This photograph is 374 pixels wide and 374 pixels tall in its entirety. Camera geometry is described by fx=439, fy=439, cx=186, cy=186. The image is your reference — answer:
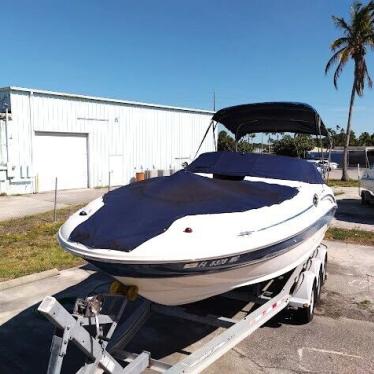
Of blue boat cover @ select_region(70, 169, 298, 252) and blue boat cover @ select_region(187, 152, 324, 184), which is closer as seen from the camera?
blue boat cover @ select_region(70, 169, 298, 252)

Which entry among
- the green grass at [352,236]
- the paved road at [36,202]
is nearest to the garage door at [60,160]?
the paved road at [36,202]

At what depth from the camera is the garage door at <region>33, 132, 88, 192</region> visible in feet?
58.6

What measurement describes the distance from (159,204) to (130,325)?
1148mm

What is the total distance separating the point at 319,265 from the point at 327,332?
928mm

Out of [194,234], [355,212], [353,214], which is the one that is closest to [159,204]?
[194,234]

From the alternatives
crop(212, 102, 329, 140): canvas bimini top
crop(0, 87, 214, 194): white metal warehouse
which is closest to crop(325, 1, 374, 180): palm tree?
crop(0, 87, 214, 194): white metal warehouse

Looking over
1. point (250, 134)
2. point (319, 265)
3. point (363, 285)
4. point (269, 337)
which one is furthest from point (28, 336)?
point (250, 134)

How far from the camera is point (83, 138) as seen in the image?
19.6 metres

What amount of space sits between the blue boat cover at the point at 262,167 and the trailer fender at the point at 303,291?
119cm

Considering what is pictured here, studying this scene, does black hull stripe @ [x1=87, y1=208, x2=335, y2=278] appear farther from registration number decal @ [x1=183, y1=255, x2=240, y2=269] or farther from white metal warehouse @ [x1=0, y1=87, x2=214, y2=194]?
white metal warehouse @ [x1=0, y1=87, x2=214, y2=194]

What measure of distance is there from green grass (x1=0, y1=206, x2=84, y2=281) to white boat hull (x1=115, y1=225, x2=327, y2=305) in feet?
11.1

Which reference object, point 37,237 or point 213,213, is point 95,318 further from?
point 37,237

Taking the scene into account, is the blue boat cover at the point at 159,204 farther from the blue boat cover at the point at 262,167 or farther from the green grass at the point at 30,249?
the green grass at the point at 30,249

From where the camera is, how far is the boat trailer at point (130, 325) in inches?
110
